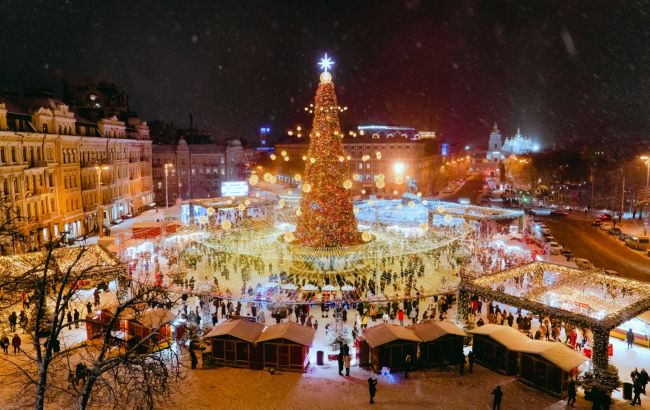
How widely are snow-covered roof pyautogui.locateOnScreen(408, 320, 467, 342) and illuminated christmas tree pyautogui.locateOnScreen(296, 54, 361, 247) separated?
10.1 m

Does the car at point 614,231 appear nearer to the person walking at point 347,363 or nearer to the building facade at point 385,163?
the building facade at point 385,163

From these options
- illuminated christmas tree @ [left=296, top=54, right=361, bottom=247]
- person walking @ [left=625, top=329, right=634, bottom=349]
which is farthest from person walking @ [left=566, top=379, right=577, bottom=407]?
illuminated christmas tree @ [left=296, top=54, right=361, bottom=247]

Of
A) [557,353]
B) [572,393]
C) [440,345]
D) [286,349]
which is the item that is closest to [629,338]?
[557,353]

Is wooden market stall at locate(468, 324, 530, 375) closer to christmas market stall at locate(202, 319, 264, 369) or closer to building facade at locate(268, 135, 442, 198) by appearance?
christmas market stall at locate(202, 319, 264, 369)

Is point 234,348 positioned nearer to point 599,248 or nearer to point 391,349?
point 391,349

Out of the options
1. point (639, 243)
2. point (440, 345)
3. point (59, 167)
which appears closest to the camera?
point (440, 345)

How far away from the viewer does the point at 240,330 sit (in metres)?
19.8

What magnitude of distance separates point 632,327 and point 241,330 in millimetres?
18722

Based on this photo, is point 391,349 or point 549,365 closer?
point 549,365

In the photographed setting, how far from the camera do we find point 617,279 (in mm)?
20734

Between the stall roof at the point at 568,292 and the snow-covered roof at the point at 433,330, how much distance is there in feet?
7.40

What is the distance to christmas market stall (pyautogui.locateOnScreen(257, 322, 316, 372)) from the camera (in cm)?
1894

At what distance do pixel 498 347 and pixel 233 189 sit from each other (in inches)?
1970

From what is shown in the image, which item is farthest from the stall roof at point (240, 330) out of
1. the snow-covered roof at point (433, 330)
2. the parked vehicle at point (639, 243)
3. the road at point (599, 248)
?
the parked vehicle at point (639, 243)
